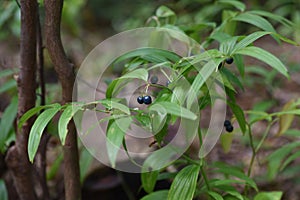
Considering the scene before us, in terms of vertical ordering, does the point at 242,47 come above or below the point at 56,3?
below

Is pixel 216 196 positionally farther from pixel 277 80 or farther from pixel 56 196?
pixel 277 80

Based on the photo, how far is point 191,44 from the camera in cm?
111

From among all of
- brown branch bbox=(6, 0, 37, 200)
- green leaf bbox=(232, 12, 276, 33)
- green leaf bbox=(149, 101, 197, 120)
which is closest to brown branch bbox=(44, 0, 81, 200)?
Answer: brown branch bbox=(6, 0, 37, 200)

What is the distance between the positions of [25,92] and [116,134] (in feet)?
1.42

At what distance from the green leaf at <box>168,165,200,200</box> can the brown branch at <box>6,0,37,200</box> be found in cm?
39

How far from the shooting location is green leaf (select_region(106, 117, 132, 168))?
0.71m

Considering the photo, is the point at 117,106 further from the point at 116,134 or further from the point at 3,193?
the point at 3,193

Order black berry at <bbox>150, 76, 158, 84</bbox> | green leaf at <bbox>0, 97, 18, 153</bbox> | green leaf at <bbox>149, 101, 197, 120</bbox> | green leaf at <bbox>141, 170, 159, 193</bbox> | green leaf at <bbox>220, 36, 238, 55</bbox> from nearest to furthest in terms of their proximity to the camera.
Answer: green leaf at <bbox>149, 101, 197, 120</bbox>, green leaf at <bbox>220, 36, 238, 55</bbox>, black berry at <bbox>150, 76, 158, 84</bbox>, green leaf at <bbox>141, 170, 159, 193</bbox>, green leaf at <bbox>0, 97, 18, 153</bbox>

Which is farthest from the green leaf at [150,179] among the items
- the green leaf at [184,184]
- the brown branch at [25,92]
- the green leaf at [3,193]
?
the green leaf at [3,193]

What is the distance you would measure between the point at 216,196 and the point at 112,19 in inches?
126

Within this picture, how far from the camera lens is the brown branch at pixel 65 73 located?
96cm

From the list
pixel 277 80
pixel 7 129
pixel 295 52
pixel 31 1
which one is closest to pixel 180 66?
pixel 31 1

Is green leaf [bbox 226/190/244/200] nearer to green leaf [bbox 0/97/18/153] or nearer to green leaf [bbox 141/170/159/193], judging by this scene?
green leaf [bbox 141/170/159/193]

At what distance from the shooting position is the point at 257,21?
1.09 m
